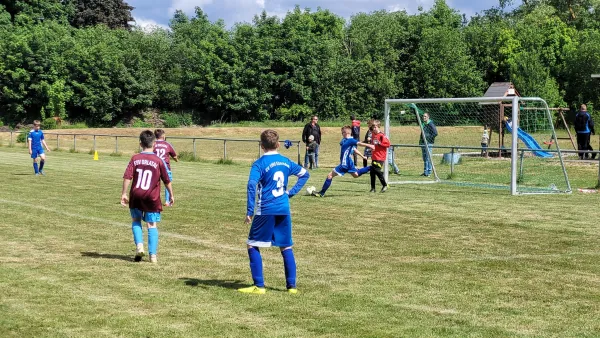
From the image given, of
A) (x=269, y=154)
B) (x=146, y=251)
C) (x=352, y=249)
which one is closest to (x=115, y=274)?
(x=146, y=251)

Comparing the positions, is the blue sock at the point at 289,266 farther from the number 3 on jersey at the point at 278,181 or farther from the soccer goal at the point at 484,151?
the soccer goal at the point at 484,151

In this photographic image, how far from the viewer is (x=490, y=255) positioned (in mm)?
11156

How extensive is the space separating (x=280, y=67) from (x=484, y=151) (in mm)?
49243

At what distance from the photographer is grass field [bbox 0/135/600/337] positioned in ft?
23.9

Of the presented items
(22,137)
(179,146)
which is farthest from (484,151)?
(22,137)

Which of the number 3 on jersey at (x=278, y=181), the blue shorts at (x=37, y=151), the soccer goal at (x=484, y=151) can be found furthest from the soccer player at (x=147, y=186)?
the blue shorts at (x=37, y=151)

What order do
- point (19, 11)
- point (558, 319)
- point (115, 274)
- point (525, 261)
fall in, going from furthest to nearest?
point (19, 11)
point (525, 261)
point (115, 274)
point (558, 319)

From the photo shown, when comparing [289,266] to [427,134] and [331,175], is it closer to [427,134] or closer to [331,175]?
[331,175]

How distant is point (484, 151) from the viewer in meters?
30.9

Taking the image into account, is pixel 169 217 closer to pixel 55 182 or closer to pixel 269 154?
pixel 269 154

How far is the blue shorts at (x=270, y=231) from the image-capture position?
27.8ft

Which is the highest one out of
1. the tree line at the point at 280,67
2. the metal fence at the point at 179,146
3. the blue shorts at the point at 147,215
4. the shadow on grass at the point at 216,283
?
the tree line at the point at 280,67

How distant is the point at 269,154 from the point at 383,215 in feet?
24.9

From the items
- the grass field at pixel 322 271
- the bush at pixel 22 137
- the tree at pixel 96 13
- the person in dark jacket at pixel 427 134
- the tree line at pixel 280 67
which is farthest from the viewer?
the tree at pixel 96 13
